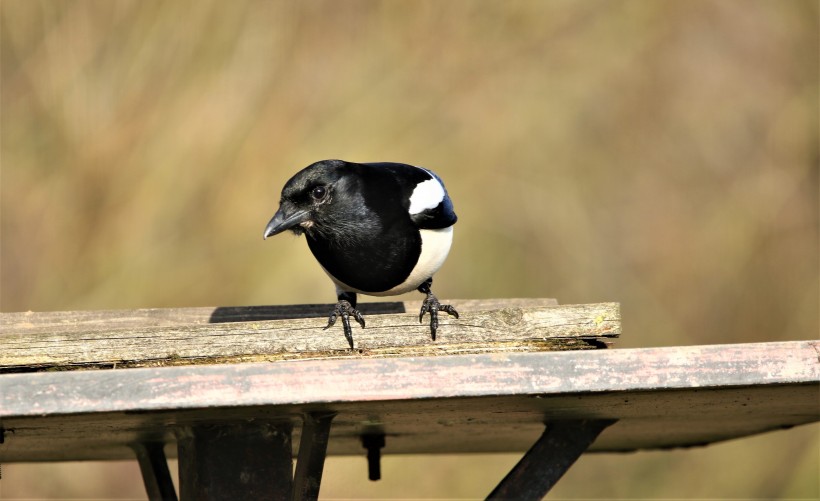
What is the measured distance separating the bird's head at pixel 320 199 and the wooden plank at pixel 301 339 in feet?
2.49

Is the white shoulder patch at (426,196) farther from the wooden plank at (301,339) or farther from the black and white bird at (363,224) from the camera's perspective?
the wooden plank at (301,339)

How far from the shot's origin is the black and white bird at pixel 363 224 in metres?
3.09

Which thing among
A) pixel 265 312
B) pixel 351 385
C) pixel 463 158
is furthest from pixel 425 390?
pixel 463 158

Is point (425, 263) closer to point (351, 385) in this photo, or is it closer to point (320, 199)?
point (320, 199)

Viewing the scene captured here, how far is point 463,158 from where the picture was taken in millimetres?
5340

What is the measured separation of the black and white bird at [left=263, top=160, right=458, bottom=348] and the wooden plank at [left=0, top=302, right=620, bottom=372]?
70 centimetres

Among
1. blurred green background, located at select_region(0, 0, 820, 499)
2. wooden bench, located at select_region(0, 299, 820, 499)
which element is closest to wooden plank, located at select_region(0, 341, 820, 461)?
wooden bench, located at select_region(0, 299, 820, 499)

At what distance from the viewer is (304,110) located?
5203 millimetres

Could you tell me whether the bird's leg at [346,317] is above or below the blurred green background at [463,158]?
below

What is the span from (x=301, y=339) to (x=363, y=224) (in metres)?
0.87

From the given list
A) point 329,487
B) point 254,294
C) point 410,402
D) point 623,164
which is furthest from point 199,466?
point 623,164

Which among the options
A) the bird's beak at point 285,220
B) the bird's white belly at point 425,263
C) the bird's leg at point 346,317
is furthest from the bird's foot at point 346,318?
the bird's white belly at point 425,263

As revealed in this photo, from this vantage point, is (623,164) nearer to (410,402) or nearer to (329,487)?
(329,487)

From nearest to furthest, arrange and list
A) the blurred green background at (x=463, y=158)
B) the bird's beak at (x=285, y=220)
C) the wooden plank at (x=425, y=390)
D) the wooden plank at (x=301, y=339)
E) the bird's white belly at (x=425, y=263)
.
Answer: the wooden plank at (x=425, y=390) < the wooden plank at (x=301, y=339) < the bird's beak at (x=285, y=220) < the bird's white belly at (x=425, y=263) < the blurred green background at (x=463, y=158)
